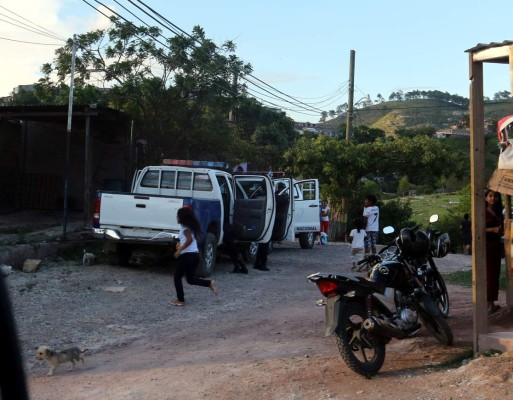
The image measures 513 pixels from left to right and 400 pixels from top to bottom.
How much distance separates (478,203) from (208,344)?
132 inches

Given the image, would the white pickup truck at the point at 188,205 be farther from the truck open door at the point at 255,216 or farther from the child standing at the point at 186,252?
the child standing at the point at 186,252

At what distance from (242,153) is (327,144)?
5453 mm

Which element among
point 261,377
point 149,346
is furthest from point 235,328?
point 261,377

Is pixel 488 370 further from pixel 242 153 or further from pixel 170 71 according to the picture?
pixel 242 153

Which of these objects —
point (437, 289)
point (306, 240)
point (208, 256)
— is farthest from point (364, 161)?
point (437, 289)

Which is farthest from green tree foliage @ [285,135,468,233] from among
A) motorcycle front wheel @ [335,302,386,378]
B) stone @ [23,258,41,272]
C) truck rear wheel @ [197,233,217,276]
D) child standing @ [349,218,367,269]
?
motorcycle front wheel @ [335,302,386,378]

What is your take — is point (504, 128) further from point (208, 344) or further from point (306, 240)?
point (306, 240)

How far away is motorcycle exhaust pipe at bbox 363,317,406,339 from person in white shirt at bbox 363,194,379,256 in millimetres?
7522

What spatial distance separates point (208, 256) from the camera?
40.8ft

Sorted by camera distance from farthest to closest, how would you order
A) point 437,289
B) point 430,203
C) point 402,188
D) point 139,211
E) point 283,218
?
point 430,203 < point 402,188 < point 283,218 < point 139,211 < point 437,289

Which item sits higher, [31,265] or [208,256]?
[208,256]

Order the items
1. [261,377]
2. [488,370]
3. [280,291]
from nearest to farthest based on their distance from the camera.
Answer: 1. [488,370]
2. [261,377]
3. [280,291]

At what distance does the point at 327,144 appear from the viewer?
28.0 m

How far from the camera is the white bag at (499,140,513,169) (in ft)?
22.0
